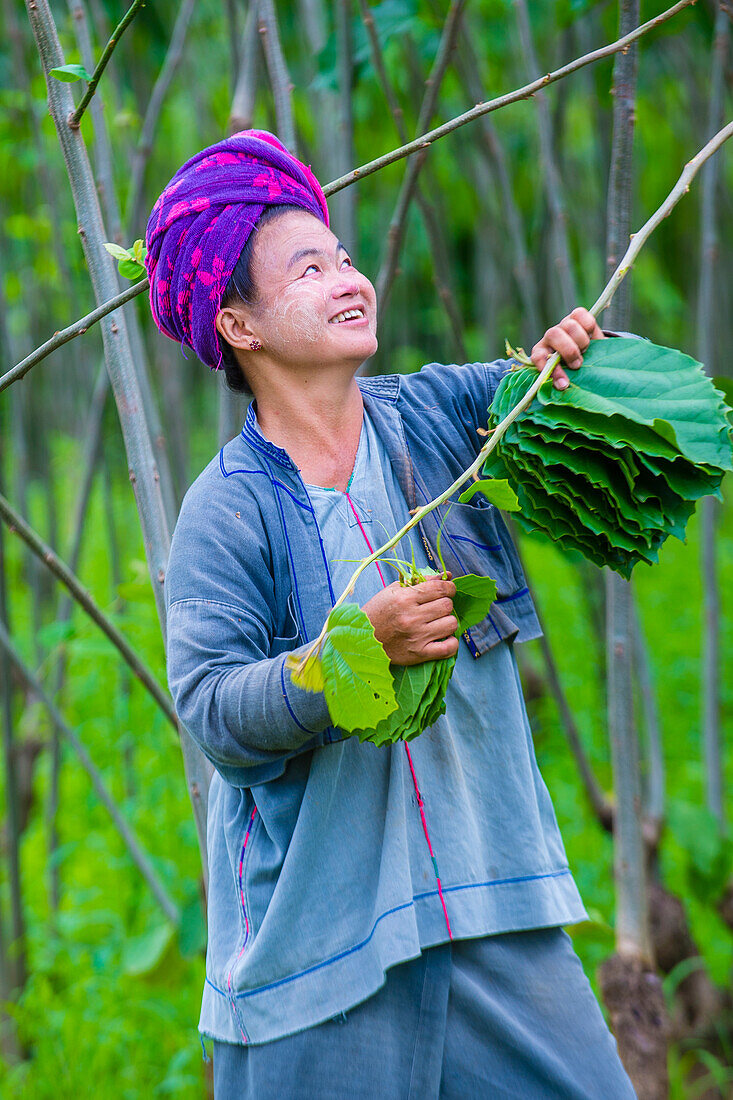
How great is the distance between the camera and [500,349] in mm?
3479

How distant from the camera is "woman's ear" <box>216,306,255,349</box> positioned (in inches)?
32.2

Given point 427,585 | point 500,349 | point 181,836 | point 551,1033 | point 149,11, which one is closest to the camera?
point 427,585

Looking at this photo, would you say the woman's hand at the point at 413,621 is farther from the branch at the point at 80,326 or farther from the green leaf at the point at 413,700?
the branch at the point at 80,326

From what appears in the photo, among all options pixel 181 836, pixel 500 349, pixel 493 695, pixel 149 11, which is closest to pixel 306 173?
pixel 493 695

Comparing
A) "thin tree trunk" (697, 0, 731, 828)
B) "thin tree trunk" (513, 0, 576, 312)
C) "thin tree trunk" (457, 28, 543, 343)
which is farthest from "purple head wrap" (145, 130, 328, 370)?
"thin tree trunk" (697, 0, 731, 828)

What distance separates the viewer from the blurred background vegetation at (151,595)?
1.46 m

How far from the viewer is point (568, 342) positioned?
0.73 m

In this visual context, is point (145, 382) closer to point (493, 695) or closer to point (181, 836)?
point (493, 695)

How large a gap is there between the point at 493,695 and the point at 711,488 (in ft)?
0.90

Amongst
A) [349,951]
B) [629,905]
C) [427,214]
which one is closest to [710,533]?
[629,905]

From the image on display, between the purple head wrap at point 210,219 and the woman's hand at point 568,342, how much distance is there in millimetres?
252

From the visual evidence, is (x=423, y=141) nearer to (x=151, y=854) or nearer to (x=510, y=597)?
(x=510, y=597)

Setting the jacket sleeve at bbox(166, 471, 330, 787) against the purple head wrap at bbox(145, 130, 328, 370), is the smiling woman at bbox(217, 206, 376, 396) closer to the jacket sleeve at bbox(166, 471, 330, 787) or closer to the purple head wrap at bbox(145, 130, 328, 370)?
the purple head wrap at bbox(145, 130, 328, 370)

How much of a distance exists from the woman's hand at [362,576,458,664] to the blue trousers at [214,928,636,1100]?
280 mm
